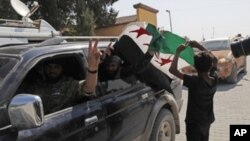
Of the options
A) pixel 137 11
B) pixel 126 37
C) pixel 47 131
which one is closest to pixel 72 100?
pixel 47 131

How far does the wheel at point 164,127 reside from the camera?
4.94 m

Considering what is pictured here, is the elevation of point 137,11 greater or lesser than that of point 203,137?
greater

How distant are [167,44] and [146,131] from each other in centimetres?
111

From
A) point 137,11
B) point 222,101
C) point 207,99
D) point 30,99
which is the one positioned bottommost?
point 222,101

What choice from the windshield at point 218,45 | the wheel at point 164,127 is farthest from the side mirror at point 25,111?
the windshield at point 218,45

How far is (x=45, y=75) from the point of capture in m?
3.80

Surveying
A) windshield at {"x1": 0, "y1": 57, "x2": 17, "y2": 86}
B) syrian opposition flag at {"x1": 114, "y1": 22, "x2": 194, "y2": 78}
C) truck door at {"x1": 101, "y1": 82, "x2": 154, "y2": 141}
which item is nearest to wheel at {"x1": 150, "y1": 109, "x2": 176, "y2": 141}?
truck door at {"x1": 101, "y1": 82, "x2": 154, "y2": 141}

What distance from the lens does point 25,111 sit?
258cm

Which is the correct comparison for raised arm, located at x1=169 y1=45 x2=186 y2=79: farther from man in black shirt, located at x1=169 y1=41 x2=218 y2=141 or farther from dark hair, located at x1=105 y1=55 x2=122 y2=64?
dark hair, located at x1=105 y1=55 x2=122 y2=64

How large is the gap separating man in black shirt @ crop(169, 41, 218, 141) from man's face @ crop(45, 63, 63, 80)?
1.50 meters

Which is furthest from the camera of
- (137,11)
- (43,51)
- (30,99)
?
(137,11)

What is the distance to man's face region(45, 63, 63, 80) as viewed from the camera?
383 cm

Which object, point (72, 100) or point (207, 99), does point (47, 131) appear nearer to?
point (72, 100)

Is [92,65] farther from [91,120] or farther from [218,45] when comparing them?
[218,45]
